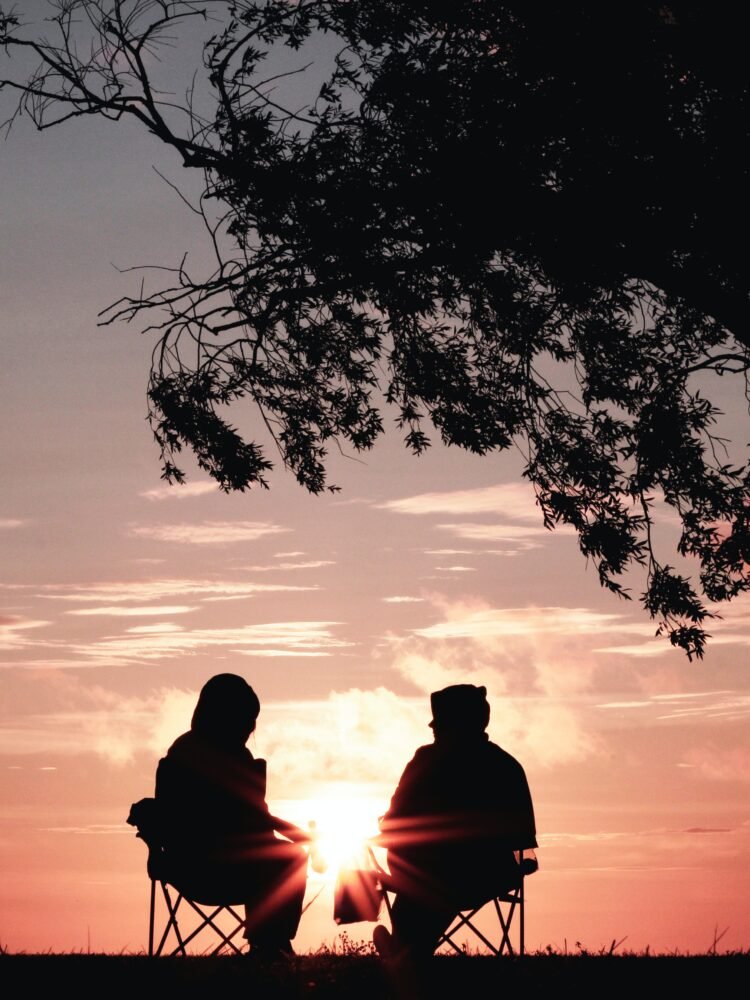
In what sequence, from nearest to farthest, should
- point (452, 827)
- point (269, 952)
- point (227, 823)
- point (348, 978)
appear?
1. point (348, 978)
2. point (452, 827)
3. point (227, 823)
4. point (269, 952)

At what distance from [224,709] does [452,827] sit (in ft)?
5.65

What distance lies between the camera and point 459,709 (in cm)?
781

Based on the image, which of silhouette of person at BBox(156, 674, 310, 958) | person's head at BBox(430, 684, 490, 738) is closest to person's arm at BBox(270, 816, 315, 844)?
silhouette of person at BBox(156, 674, 310, 958)

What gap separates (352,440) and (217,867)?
20.8 ft

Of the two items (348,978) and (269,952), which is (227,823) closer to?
(269,952)

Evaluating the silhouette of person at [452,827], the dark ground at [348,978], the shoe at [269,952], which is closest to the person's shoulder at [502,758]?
the silhouette of person at [452,827]

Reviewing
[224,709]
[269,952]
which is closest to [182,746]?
[224,709]

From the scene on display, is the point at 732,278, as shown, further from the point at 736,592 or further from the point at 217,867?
the point at 217,867

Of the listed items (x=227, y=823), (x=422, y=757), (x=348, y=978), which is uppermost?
(x=422, y=757)

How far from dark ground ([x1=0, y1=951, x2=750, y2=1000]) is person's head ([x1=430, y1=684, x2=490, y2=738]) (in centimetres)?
156

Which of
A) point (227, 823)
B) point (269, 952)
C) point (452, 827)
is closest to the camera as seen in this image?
point (452, 827)

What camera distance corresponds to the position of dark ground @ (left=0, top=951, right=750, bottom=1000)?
7.02 metres

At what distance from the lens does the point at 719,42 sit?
31.0 feet

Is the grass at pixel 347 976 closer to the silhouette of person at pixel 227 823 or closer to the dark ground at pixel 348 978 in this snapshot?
the dark ground at pixel 348 978
